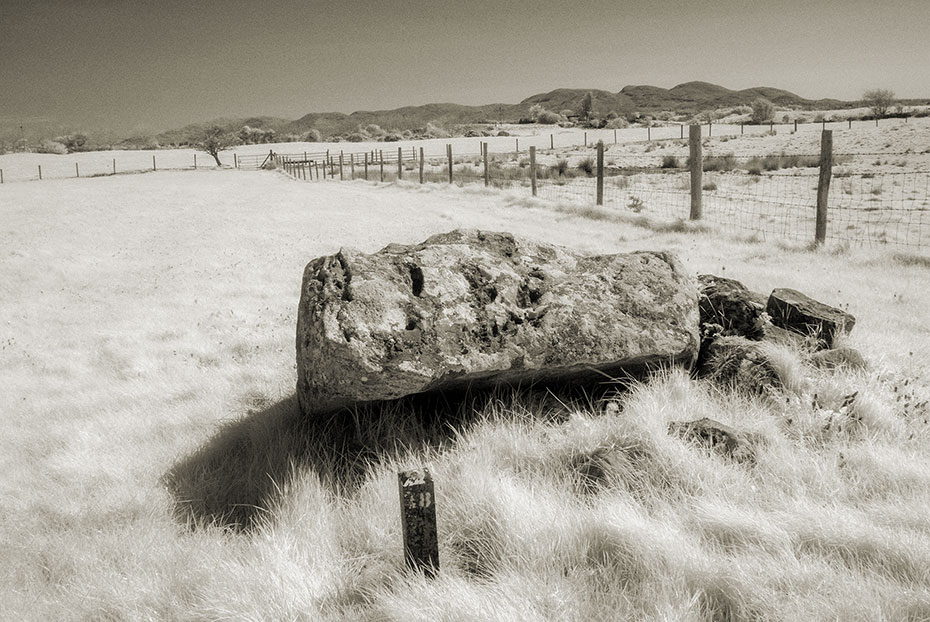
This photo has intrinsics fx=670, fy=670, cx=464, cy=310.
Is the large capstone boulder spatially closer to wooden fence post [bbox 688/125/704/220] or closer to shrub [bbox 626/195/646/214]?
wooden fence post [bbox 688/125/704/220]

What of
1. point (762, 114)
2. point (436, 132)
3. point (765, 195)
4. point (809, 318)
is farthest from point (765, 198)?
point (436, 132)

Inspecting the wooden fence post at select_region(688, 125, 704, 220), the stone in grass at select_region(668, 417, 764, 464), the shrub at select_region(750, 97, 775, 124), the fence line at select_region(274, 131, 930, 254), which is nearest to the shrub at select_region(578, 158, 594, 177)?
the fence line at select_region(274, 131, 930, 254)

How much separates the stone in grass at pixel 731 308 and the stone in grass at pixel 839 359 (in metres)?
0.42

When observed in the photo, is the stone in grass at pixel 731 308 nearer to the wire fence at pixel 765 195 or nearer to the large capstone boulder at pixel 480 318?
the large capstone boulder at pixel 480 318

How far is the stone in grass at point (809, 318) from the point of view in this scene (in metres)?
4.51

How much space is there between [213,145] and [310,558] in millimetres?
70133

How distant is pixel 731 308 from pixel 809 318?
0.53 m

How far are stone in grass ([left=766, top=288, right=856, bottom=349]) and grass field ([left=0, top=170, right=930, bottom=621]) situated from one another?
0.23 metres

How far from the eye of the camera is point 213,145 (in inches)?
2603

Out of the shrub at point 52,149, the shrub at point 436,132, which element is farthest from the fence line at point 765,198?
the shrub at point 52,149

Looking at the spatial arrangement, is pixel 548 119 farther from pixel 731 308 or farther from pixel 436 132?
pixel 731 308

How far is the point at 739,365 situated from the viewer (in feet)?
13.2

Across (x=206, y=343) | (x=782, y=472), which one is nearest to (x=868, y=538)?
(x=782, y=472)

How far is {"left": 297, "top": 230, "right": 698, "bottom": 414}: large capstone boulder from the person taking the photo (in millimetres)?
3131
